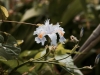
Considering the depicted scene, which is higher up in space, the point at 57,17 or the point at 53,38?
the point at 57,17

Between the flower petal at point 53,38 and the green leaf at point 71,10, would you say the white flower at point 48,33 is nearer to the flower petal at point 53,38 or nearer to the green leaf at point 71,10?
the flower petal at point 53,38

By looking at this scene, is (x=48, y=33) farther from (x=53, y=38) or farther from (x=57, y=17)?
(x=57, y=17)

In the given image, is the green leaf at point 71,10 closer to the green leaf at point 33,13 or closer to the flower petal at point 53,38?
the green leaf at point 33,13

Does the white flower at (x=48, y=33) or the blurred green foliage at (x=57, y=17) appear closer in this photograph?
the white flower at (x=48, y=33)

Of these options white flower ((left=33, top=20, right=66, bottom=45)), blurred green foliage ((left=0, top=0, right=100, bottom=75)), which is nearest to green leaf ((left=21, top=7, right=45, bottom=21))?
blurred green foliage ((left=0, top=0, right=100, bottom=75))

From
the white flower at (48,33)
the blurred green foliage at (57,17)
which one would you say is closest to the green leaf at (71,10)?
the blurred green foliage at (57,17)

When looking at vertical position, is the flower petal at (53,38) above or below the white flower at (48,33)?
below

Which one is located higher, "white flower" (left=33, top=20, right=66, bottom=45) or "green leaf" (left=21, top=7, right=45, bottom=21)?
"green leaf" (left=21, top=7, right=45, bottom=21)

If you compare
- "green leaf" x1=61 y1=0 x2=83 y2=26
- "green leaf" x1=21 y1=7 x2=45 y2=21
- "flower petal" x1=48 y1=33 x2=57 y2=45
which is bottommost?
"flower petal" x1=48 y1=33 x2=57 y2=45

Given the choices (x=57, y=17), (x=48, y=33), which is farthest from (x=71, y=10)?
(x=48, y=33)

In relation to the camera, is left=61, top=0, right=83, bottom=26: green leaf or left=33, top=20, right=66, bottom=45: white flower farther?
left=61, top=0, right=83, bottom=26: green leaf

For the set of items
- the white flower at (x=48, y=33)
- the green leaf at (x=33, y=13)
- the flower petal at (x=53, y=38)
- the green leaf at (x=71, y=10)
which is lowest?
the flower petal at (x=53, y=38)

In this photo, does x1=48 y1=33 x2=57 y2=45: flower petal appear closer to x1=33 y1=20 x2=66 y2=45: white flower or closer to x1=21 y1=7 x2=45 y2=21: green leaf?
x1=33 y1=20 x2=66 y2=45: white flower
